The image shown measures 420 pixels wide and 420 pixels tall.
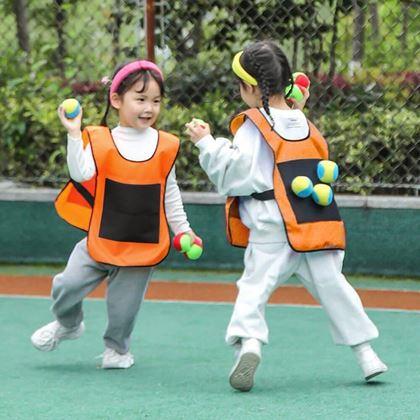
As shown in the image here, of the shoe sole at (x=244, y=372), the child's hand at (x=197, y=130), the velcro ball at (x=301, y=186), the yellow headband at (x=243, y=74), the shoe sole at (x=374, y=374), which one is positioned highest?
the yellow headband at (x=243, y=74)

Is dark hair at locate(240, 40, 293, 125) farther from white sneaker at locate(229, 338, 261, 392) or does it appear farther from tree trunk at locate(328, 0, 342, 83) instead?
tree trunk at locate(328, 0, 342, 83)

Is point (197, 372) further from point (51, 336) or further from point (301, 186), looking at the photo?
point (301, 186)

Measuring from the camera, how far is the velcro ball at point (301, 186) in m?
5.54

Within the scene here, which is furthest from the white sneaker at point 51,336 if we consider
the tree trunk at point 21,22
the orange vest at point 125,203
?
the tree trunk at point 21,22

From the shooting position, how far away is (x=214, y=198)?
8.84 metres

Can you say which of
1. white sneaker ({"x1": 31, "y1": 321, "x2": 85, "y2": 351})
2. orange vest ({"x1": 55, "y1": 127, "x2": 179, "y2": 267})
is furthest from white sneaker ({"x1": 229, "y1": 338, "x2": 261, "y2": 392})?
white sneaker ({"x1": 31, "y1": 321, "x2": 85, "y2": 351})

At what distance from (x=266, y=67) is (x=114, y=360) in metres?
1.56

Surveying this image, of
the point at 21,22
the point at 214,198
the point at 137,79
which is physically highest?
the point at 137,79

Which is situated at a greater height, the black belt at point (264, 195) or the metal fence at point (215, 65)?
the black belt at point (264, 195)

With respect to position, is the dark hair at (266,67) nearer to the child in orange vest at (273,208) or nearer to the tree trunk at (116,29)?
the child in orange vest at (273,208)

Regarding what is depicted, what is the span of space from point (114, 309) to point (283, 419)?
134 centimetres

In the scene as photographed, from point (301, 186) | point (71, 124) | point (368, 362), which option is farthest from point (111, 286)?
point (368, 362)

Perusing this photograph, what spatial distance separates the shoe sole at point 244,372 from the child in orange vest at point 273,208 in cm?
5

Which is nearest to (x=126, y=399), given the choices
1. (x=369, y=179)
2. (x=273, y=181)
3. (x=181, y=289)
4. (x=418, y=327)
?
(x=273, y=181)
